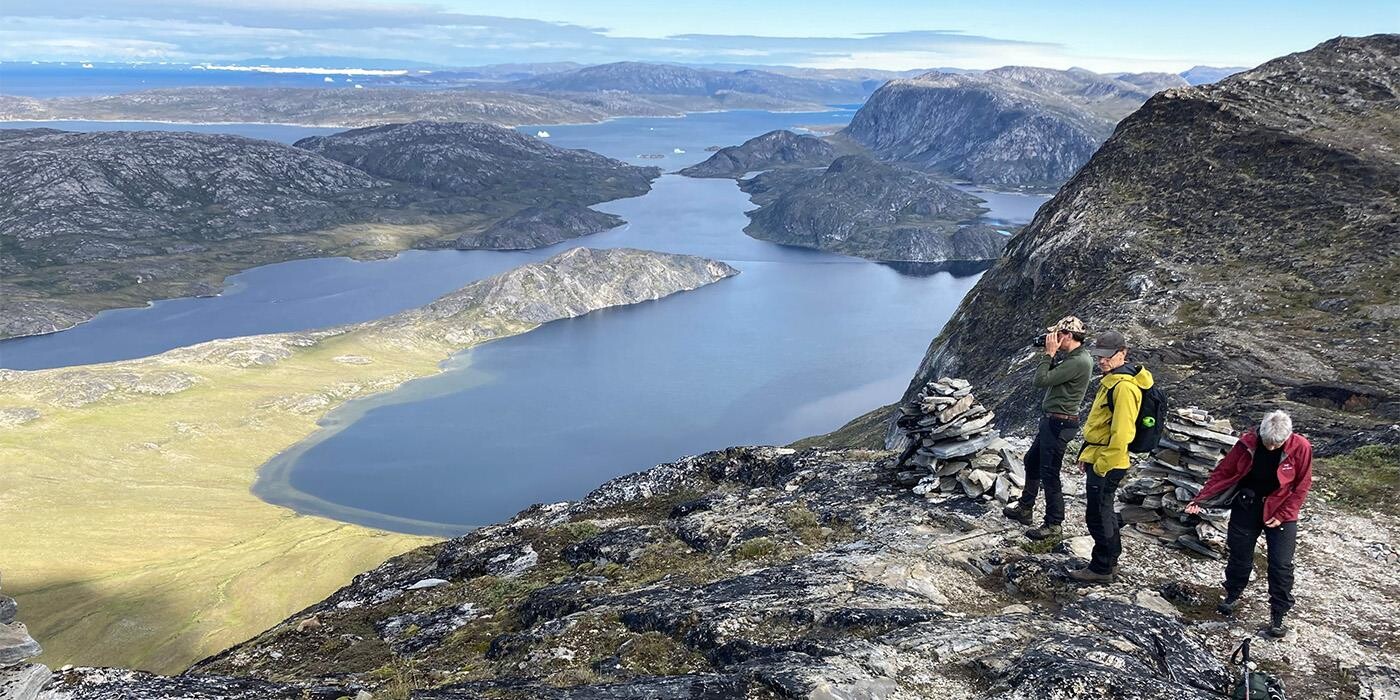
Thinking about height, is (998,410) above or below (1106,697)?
below

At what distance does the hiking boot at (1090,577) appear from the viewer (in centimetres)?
1633

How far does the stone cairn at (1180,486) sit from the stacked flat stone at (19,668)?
75.3 feet

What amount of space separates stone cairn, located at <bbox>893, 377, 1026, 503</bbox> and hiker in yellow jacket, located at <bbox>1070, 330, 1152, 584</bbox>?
4.85 metres

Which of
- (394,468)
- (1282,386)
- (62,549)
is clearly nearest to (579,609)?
(1282,386)

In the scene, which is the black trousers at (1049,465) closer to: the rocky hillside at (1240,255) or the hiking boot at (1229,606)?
the hiking boot at (1229,606)

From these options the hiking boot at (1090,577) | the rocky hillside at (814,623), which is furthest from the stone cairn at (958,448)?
the hiking boot at (1090,577)

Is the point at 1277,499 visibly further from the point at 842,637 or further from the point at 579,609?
the point at 579,609

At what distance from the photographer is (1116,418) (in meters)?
15.3

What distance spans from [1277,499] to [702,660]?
1103 cm

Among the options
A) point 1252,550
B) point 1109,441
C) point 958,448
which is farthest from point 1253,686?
point 958,448

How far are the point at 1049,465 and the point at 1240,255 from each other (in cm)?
5373

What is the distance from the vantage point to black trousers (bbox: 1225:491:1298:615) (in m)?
14.3

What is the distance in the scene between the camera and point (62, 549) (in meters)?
87.9

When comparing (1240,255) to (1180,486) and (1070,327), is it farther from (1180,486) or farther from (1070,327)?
(1070,327)
